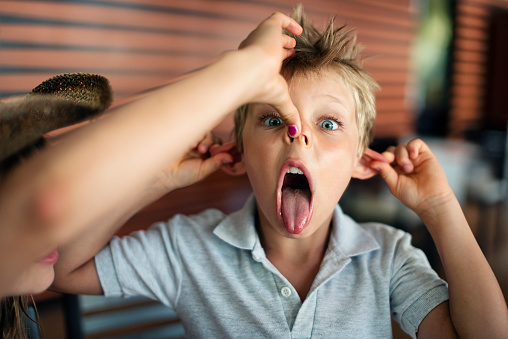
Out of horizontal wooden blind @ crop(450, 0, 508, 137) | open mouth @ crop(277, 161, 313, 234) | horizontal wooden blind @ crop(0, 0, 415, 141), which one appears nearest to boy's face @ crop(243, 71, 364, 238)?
open mouth @ crop(277, 161, 313, 234)

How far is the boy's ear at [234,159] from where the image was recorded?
1.40 m

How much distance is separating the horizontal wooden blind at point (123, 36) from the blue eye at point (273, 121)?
1.34 meters

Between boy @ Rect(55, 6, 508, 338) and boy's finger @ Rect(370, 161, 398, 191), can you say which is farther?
boy's finger @ Rect(370, 161, 398, 191)

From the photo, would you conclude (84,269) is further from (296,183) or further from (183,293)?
(296,183)

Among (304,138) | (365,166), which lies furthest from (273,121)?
(365,166)

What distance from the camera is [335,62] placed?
1.27 m

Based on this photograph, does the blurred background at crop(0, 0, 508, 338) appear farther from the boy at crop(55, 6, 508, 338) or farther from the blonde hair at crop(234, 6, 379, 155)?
the boy at crop(55, 6, 508, 338)

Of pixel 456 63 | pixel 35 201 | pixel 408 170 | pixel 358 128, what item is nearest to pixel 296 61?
pixel 358 128

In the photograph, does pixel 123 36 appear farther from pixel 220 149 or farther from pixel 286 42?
pixel 286 42

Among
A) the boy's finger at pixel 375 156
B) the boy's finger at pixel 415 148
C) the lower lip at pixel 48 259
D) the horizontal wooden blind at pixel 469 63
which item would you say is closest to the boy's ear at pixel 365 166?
the boy's finger at pixel 375 156

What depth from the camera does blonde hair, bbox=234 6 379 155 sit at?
1.24 m

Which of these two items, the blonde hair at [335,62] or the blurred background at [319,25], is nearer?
the blonde hair at [335,62]

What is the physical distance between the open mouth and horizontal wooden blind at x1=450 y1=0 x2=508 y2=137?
6.25m

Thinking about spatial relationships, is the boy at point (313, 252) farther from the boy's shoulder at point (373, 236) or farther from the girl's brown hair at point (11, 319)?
the girl's brown hair at point (11, 319)
